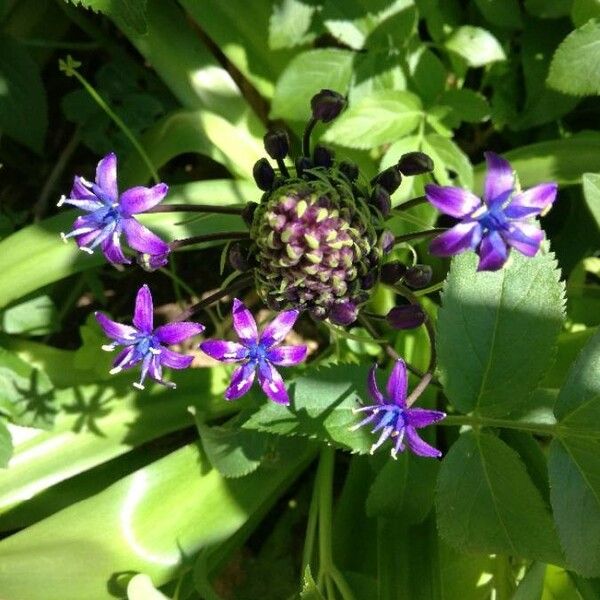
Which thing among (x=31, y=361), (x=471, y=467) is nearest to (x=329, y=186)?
(x=471, y=467)

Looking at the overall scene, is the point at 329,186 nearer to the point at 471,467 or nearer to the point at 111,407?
the point at 471,467

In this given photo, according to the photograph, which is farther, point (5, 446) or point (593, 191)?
point (5, 446)

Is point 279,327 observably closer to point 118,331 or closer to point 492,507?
point 118,331

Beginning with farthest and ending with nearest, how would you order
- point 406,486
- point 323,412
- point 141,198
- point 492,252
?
point 406,486
point 323,412
point 141,198
point 492,252

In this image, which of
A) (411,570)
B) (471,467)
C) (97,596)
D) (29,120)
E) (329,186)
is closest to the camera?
(329,186)

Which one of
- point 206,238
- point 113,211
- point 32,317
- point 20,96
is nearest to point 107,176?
point 113,211

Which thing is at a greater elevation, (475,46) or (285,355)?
Answer: (475,46)

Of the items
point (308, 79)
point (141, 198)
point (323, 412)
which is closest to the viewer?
point (141, 198)
